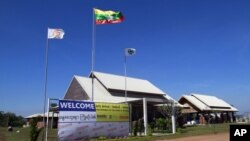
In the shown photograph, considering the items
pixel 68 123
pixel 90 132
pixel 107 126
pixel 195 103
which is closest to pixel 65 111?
pixel 68 123

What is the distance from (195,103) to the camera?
66.5 meters

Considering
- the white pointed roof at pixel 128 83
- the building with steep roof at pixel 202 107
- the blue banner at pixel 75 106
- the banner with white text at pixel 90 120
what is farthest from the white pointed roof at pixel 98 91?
the building with steep roof at pixel 202 107

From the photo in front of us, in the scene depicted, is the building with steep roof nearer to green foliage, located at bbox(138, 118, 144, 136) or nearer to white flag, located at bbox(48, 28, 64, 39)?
green foliage, located at bbox(138, 118, 144, 136)

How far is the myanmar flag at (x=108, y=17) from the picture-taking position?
1202 inches

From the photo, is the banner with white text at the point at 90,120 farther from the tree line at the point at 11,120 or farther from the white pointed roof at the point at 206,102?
the tree line at the point at 11,120

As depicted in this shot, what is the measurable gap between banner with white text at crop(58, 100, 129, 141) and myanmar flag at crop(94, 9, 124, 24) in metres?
7.70

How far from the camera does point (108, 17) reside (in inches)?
1207

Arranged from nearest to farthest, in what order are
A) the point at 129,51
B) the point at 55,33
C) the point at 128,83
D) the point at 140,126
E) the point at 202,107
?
the point at 55,33 < the point at 140,126 < the point at 129,51 < the point at 128,83 < the point at 202,107

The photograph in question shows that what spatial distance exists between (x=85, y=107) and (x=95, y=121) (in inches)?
61.1

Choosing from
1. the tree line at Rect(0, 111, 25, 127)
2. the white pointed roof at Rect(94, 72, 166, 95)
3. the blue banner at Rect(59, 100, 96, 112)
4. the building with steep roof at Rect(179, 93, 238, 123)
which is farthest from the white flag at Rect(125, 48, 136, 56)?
the tree line at Rect(0, 111, 25, 127)

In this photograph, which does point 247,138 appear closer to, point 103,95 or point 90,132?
point 90,132

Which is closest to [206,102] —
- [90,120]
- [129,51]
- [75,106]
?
[129,51]

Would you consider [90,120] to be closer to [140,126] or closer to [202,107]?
[140,126]

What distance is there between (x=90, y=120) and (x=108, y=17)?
10150mm
